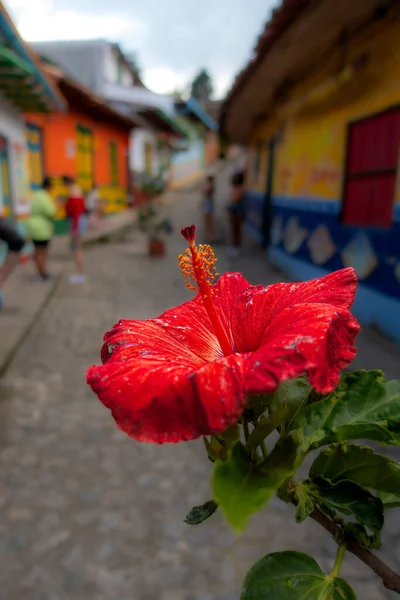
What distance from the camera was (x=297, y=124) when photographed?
724 centimetres

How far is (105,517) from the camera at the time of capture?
264cm

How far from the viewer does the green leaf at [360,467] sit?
0.64 meters

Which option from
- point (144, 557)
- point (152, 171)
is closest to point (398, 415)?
point (144, 557)

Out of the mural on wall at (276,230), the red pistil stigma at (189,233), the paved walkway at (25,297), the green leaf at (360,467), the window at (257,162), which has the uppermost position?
the window at (257,162)

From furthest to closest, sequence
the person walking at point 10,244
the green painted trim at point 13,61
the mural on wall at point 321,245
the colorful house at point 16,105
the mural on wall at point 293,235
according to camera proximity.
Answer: the mural on wall at point 293,235 < the colorful house at point 16,105 < the mural on wall at point 321,245 < the green painted trim at point 13,61 < the person walking at point 10,244

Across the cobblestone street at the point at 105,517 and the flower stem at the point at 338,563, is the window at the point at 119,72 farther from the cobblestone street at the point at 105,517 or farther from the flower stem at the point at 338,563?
the flower stem at the point at 338,563

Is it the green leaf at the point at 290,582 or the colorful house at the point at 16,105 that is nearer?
the green leaf at the point at 290,582

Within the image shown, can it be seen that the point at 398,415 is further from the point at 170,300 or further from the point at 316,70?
the point at 316,70

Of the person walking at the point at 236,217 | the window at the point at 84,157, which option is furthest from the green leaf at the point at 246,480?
the window at the point at 84,157

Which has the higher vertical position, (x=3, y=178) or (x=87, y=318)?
(x=3, y=178)

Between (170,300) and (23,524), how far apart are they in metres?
4.05

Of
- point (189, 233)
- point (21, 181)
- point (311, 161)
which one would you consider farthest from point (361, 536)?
point (21, 181)

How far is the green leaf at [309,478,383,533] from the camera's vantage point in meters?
0.65

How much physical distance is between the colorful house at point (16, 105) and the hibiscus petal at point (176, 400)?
235 inches
